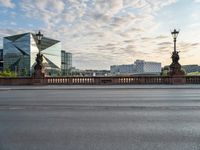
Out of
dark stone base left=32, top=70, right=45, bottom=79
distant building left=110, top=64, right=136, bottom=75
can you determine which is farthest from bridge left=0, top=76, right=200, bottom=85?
distant building left=110, top=64, right=136, bottom=75

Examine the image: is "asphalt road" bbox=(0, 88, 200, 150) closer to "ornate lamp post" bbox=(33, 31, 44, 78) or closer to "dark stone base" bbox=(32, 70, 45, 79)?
"ornate lamp post" bbox=(33, 31, 44, 78)

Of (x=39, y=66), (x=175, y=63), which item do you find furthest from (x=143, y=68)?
(x=39, y=66)

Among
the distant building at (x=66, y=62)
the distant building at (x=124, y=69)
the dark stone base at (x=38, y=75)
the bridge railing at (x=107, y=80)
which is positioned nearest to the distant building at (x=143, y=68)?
the distant building at (x=124, y=69)

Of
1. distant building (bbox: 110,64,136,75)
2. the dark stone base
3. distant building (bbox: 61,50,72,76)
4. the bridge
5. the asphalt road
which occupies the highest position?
distant building (bbox: 61,50,72,76)

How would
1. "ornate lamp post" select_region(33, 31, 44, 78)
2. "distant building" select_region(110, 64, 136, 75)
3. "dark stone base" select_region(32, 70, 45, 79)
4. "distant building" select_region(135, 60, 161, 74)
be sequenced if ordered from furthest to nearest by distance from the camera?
"distant building" select_region(110, 64, 136, 75), "distant building" select_region(135, 60, 161, 74), "dark stone base" select_region(32, 70, 45, 79), "ornate lamp post" select_region(33, 31, 44, 78)

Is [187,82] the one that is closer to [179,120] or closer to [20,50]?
[179,120]

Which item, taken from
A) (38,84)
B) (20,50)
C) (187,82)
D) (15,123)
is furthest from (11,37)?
(15,123)

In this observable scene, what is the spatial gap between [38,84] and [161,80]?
14.0 metres

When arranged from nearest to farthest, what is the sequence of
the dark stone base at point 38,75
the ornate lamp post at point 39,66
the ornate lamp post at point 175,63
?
the ornate lamp post at point 175,63
the ornate lamp post at point 39,66
the dark stone base at point 38,75

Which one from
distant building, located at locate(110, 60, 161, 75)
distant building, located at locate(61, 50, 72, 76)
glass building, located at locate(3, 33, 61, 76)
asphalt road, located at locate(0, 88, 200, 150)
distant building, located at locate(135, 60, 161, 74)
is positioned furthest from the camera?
distant building, located at locate(61, 50, 72, 76)

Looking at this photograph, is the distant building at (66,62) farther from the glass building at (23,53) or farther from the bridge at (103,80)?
the bridge at (103,80)

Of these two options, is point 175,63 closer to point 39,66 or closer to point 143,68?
point 39,66

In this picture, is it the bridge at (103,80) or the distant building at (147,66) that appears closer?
the bridge at (103,80)

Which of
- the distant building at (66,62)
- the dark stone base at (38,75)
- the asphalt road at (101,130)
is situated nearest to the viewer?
the asphalt road at (101,130)
